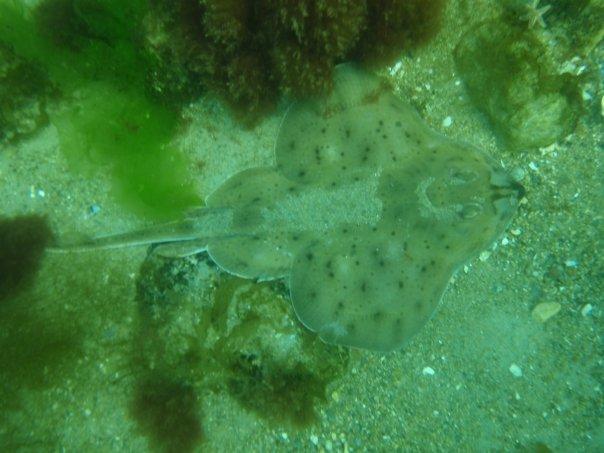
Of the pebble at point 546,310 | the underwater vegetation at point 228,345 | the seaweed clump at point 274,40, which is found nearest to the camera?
the seaweed clump at point 274,40

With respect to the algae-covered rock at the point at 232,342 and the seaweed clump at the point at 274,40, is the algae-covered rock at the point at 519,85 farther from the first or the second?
the algae-covered rock at the point at 232,342

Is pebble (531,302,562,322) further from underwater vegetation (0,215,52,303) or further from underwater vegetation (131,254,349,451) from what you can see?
underwater vegetation (0,215,52,303)

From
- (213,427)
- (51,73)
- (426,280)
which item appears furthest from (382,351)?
(51,73)

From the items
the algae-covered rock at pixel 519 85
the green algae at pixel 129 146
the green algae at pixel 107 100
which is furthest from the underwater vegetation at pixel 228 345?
the algae-covered rock at pixel 519 85

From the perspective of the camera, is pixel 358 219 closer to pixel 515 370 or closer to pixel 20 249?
pixel 515 370

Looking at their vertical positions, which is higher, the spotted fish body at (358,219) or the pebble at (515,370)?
the spotted fish body at (358,219)

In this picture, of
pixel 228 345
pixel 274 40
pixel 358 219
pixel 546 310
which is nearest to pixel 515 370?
pixel 546 310

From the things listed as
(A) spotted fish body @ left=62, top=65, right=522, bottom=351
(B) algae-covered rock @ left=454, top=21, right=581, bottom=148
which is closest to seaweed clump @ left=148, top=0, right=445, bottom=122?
(A) spotted fish body @ left=62, top=65, right=522, bottom=351
